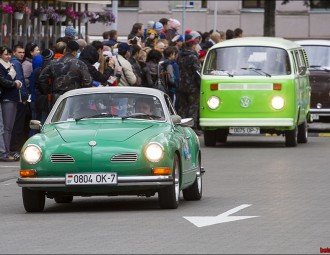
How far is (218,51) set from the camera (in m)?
28.0

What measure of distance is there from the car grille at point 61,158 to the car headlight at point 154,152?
2.45 ft

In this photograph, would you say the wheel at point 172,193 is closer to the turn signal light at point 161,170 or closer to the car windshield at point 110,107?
the turn signal light at point 161,170

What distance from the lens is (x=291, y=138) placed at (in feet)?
90.9

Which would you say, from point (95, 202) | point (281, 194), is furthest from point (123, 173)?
point (281, 194)

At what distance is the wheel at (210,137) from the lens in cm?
2800

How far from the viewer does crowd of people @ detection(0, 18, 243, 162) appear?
21891 millimetres

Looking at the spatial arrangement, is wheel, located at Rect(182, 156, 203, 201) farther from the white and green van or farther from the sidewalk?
the white and green van

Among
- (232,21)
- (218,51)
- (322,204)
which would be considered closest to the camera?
(322,204)

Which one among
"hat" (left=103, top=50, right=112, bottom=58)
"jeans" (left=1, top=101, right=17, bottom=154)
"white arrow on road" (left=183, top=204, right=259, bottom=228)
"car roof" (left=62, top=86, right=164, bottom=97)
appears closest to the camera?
"white arrow on road" (left=183, top=204, right=259, bottom=228)

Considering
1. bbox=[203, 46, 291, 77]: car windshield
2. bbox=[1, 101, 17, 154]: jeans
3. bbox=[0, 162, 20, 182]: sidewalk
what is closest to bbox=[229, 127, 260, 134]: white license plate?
bbox=[203, 46, 291, 77]: car windshield

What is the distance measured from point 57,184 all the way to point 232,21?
168ft

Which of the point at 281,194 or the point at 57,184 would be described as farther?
the point at 281,194

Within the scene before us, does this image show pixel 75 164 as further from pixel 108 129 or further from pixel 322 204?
A: pixel 322 204

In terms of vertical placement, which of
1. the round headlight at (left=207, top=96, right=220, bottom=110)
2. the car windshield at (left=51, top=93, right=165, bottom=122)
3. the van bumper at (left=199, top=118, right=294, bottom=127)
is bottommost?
the van bumper at (left=199, top=118, right=294, bottom=127)
